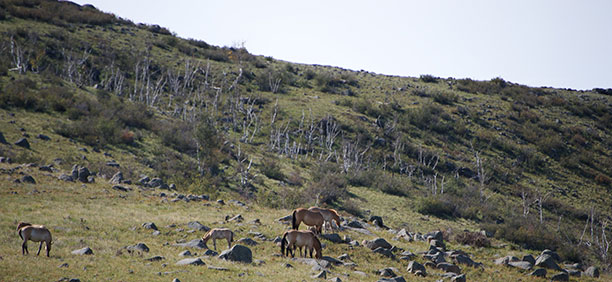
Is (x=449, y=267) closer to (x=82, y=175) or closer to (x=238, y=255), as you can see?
(x=238, y=255)

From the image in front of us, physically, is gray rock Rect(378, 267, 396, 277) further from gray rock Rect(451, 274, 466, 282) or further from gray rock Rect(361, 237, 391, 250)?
gray rock Rect(361, 237, 391, 250)

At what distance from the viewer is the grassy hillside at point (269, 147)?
1963 cm

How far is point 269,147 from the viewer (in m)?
51.6

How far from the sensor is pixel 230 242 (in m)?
15.5

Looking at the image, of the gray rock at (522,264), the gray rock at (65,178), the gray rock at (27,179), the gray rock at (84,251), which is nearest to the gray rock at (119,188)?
the gray rock at (65,178)

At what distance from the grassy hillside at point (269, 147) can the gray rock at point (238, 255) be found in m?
0.39

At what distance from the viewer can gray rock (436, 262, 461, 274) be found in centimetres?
1722

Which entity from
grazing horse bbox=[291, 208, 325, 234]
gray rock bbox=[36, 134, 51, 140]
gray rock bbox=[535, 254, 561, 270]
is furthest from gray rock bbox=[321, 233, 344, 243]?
gray rock bbox=[36, 134, 51, 140]

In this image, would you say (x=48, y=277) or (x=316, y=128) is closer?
(x=48, y=277)

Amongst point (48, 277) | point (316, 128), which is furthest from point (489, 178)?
point (48, 277)

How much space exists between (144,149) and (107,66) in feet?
87.4

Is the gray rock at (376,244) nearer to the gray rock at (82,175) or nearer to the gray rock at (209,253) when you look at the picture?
the gray rock at (209,253)

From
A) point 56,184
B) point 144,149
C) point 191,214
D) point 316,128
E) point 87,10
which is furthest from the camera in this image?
point 87,10

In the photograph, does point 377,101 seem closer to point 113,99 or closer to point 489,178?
point 489,178
